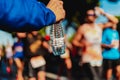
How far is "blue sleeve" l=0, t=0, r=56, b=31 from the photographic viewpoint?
3104 mm

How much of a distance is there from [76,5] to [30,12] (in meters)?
23.8

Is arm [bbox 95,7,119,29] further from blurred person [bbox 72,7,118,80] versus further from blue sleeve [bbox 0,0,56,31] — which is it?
blue sleeve [bbox 0,0,56,31]

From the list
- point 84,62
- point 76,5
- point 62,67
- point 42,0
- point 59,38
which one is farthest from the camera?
point 76,5

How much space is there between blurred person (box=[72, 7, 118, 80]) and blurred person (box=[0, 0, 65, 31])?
20.1ft

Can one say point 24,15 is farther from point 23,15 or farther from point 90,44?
point 90,44

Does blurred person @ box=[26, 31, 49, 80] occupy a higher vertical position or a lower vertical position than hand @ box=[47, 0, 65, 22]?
lower

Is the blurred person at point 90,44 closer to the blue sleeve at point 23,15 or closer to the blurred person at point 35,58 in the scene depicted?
the blurred person at point 35,58

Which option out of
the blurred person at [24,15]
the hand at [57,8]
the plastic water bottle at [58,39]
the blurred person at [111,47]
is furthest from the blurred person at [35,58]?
the blurred person at [24,15]

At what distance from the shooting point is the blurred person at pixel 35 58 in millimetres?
9667

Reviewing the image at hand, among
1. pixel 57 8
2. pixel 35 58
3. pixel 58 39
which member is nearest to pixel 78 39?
pixel 35 58

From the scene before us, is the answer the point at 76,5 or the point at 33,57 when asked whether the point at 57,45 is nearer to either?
the point at 33,57

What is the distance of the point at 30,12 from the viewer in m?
3.18

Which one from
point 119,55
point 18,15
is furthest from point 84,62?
point 18,15

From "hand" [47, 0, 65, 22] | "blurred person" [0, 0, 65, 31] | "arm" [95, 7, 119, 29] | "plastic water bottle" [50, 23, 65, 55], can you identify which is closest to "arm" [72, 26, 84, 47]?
"arm" [95, 7, 119, 29]
